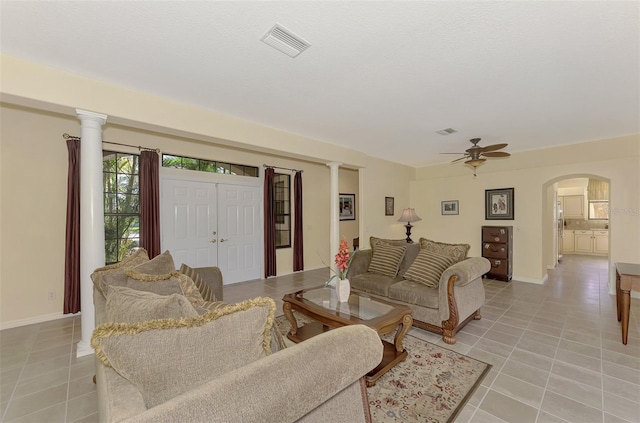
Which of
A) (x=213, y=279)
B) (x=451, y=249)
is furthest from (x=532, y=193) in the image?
(x=213, y=279)

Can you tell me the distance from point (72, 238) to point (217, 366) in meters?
3.87

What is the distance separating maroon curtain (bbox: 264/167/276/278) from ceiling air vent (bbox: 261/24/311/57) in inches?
143

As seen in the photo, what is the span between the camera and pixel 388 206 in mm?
6305

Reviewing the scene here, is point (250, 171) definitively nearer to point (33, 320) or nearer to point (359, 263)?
point (359, 263)

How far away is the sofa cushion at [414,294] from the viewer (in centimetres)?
294

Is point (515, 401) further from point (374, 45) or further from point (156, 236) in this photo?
point (156, 236)

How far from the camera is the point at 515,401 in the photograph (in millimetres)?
1933

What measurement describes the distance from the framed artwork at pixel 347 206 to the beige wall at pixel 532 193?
1.61 m

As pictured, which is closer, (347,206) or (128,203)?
(128,203)

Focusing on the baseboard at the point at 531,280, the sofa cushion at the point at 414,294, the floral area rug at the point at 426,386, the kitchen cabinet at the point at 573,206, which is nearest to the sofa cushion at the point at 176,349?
the floral area rug at the point at 426,386

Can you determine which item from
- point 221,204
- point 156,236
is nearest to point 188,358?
point 156,236

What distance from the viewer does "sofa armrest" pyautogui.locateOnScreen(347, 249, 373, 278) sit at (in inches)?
153

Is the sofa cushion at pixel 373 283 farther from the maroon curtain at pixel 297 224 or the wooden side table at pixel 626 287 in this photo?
the maroon curtain at pixel 297 224

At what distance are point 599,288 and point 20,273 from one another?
28.3ft
